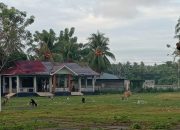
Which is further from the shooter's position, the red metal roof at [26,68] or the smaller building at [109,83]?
the smaller building at [109,83]

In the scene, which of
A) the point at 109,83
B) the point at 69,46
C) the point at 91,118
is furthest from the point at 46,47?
the point at 91,118

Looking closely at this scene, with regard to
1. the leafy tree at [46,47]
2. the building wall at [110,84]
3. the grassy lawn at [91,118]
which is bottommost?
the grassy lawn at [91,118]

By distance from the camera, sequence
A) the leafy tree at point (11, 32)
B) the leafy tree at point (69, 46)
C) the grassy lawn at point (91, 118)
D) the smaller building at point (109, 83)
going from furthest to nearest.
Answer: the smaller building at point (109, 83), the leafy tree at point (69, 46), the leafy tree at point (11, 32), the grassy lawn at point (91, 118)

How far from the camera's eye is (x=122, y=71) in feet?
428

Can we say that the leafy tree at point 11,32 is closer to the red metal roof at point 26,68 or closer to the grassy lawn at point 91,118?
A: the red metal roof at point 26,68

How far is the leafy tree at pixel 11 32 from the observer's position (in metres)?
72.4

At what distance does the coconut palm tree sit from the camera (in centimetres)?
9325

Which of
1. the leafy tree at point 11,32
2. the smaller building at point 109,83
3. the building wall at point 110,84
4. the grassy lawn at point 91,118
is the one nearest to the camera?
the grassy lawn at point 91,118

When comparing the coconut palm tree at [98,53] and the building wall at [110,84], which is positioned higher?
the coconut palm tree at [98,53]

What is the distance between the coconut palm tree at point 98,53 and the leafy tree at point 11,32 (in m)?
20.3

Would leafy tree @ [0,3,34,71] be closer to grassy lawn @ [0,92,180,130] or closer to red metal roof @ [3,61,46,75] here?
red metal roof @ [3,61,46,75]

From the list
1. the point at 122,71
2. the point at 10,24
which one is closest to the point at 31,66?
the point at 10,24

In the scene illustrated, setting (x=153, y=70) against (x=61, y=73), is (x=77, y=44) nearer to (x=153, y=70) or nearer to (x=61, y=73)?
(x=61, y=73)

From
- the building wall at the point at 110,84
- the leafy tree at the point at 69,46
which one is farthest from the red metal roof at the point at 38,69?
the building wall at the point at 110,84
